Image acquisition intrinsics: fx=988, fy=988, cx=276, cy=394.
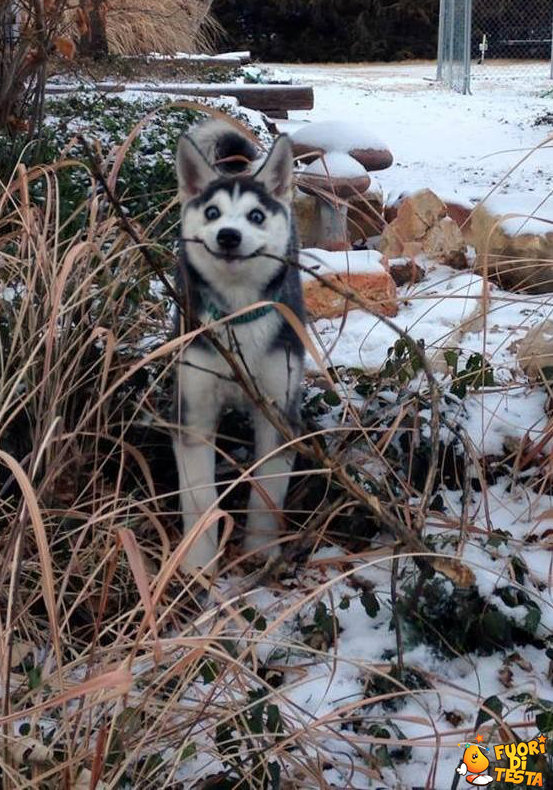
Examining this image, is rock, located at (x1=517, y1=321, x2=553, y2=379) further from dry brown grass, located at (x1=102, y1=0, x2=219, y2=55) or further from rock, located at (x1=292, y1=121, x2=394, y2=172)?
dry brown grass, located at (x1=102, y1=0, x2=219, y2=55)

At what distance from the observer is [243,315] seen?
2.54 metres

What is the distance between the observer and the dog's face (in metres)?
2.37

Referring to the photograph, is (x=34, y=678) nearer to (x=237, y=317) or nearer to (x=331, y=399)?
(x=237, y=317)

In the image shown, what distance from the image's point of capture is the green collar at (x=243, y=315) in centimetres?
254

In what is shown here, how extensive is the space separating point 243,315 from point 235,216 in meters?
0.27

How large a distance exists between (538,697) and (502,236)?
3075 mm

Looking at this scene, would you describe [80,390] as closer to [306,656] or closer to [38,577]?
[38,577]

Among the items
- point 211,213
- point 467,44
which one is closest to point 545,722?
point 211,213

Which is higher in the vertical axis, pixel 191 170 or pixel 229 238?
pixel 191 170

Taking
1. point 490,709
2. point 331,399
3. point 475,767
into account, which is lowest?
point 475,767

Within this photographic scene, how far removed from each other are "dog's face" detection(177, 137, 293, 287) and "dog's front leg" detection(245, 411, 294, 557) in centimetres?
43

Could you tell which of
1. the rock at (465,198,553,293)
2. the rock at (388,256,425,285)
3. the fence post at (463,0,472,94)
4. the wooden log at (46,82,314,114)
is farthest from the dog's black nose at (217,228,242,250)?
the fence post at (463,0,472,94)

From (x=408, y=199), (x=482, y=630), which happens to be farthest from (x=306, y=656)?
(x=408, y=199)

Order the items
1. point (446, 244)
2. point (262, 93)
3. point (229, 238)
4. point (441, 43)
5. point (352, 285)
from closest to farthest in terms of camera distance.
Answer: point (229, 238), point (352, 285), point (446, 244), point (262, 93), point (441, 43)
